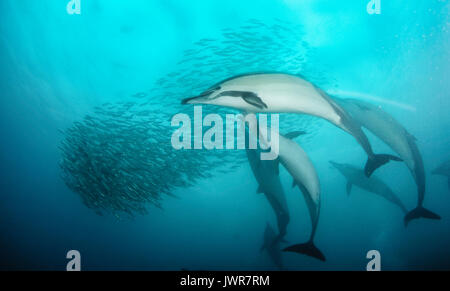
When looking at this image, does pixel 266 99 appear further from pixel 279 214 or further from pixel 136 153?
pixel 136 153

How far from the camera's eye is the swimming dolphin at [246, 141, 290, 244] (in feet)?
17.9

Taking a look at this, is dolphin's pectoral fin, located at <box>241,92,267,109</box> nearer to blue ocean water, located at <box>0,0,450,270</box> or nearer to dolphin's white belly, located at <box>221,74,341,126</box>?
dolphin's white belly, located at <box>221,74,341,126</box>

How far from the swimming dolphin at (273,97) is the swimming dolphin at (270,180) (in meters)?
2.11

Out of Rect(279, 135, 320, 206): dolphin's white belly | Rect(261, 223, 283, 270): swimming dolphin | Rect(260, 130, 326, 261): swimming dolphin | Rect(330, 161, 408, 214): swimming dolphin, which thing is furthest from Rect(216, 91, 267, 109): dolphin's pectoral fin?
Rect(330, 161, 408, 214): swimming dolphin

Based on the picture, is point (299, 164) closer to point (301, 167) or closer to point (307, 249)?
point (301, 167)

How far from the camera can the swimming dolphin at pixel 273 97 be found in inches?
110

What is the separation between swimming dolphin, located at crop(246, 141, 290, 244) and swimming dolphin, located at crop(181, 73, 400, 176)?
2.11 metres

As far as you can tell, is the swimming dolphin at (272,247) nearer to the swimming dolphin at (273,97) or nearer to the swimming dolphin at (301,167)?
the swimming dolphin at (301,167)

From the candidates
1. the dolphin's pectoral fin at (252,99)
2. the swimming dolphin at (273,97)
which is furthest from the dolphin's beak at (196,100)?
the dolphin's pectoral fin at (252,99)

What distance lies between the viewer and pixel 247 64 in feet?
26.5

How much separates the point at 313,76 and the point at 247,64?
9.65 feet

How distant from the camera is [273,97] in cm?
300

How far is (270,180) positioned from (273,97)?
3234 millimetres
